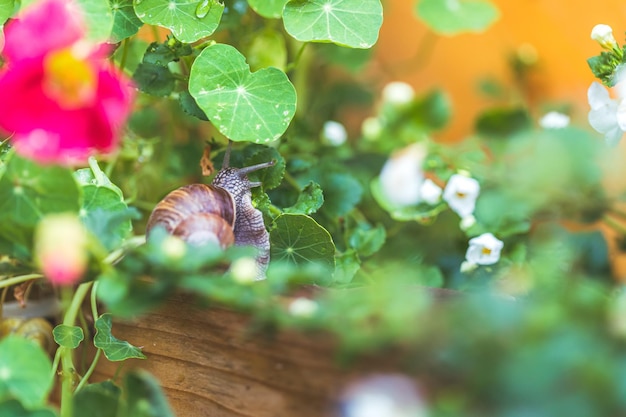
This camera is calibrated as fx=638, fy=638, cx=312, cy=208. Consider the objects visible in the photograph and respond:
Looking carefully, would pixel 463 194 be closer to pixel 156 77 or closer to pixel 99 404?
pixel 156 77

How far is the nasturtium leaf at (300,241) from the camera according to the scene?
33.8 inches

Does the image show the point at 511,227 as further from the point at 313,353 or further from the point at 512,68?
the point at 512,68

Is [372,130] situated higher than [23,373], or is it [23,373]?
[23,373]

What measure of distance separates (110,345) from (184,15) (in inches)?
18.2

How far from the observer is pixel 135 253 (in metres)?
0.62

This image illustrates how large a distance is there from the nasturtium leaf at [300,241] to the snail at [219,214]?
2 centimetres

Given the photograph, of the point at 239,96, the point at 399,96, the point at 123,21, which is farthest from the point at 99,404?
the point at 399,96

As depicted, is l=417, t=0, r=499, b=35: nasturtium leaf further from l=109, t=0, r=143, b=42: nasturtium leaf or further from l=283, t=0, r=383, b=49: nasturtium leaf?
l=109, t=0, r=143, b=42: nasturtium leaf

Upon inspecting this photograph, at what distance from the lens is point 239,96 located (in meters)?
0.87

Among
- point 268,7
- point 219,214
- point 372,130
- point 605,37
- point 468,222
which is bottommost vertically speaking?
point 372,130

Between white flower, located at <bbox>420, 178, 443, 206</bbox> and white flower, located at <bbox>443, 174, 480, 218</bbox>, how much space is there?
40 millimetres

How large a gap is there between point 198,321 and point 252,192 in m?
0.28

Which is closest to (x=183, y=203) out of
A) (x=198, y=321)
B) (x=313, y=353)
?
(x=198, y=321)

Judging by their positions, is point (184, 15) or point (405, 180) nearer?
point (184, 15)
